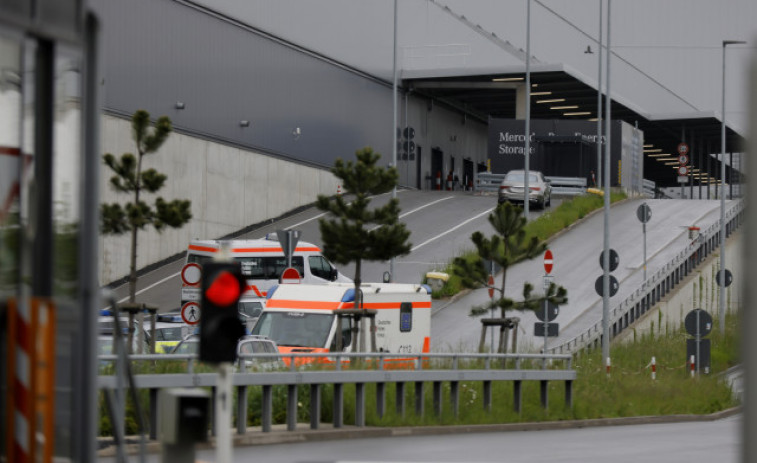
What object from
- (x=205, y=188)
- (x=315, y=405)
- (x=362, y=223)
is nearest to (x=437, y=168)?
(x=205, y=188)

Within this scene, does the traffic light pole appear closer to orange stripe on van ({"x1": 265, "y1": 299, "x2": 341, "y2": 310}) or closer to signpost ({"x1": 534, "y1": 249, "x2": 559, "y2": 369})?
orange stripe on van ({"x1": 265, "y1": 299, "x2": 341, "y2": 310})

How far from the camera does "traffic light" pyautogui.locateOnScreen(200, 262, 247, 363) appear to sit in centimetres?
858

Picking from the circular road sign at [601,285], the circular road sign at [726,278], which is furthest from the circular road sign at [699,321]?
the circular road sign at [726,278]

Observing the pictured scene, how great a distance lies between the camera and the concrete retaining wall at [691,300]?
49375 mm

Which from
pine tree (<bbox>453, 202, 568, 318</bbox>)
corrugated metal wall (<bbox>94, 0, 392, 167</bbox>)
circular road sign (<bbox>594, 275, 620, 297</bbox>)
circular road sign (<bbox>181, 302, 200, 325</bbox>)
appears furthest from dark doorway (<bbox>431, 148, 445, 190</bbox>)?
circular road sign (<bbox>181, 302, 200, 325</bbox>)

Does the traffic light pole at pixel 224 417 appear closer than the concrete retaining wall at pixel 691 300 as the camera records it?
Yes

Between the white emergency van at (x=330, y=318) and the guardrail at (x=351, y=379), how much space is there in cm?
274

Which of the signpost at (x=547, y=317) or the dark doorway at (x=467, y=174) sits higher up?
the dark doorway at (x=467, y=174)

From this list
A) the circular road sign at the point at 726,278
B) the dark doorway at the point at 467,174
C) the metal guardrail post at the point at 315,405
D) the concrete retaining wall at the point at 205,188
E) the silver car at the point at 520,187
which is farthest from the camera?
the dark doorway at the point at 467,174

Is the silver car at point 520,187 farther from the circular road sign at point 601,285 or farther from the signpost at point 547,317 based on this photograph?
the signpost at point 547,317

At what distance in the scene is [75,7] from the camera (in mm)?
6121

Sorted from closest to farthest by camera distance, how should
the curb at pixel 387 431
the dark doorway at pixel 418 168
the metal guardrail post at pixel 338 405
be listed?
the curb at pixel 387 431, the metal guardrail post at pixel 338 405, the dark doorway at pixel 418 168

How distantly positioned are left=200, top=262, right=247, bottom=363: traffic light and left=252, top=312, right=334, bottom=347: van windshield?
21.0 metres

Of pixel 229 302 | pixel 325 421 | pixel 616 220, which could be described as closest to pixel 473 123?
pixel 616 220
